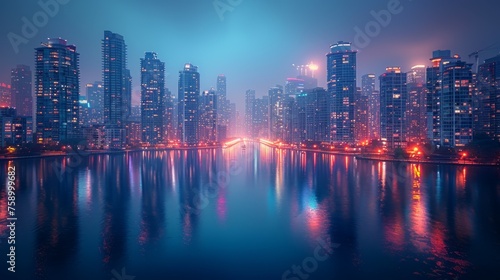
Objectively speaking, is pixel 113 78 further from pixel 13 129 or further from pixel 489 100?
pixel 489 100

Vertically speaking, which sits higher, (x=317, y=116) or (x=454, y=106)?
(x=317, y=116)

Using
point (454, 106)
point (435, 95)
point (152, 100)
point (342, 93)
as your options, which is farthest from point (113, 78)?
point (454, 106)

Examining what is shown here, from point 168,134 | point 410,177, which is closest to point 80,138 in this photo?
point 168,134

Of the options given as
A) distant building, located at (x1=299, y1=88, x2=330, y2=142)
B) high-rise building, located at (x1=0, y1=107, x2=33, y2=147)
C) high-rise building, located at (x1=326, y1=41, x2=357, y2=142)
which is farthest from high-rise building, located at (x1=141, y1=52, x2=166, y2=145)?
high-rise building, located at (x1=326, y1=41, x2=357, y2=142)

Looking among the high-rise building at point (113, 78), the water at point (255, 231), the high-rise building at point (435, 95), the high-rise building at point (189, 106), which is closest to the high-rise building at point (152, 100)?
the high-rise building at point (113, 78)

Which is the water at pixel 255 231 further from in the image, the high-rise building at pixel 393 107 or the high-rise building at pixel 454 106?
the high-rise building at pixel 393 107

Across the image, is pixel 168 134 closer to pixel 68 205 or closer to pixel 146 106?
pixel 146 106

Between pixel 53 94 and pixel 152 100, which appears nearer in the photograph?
pixel 53 94
